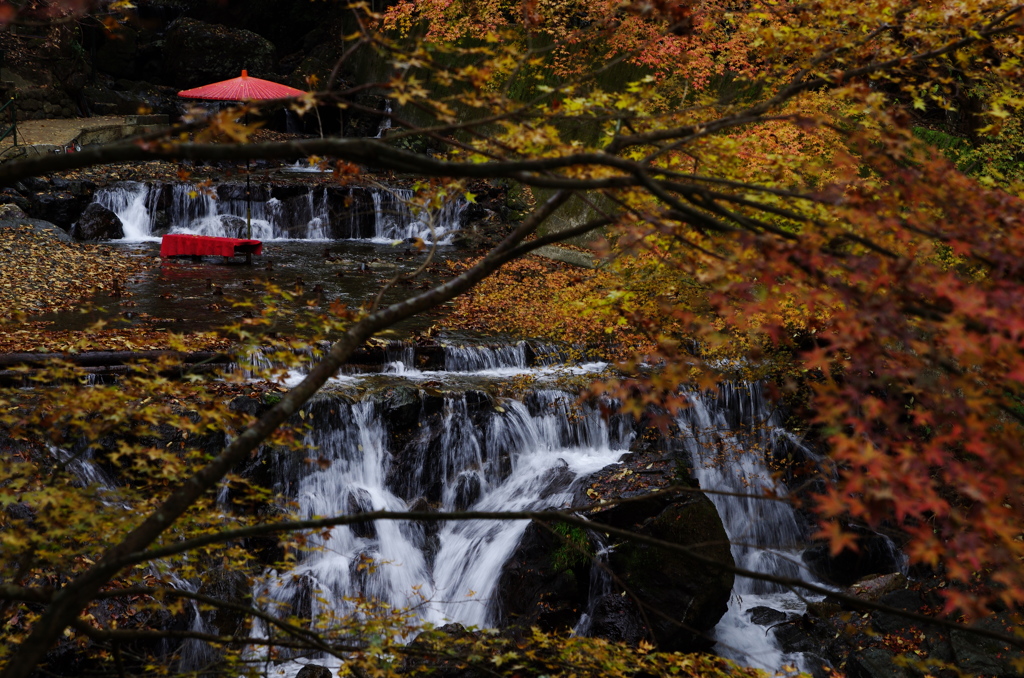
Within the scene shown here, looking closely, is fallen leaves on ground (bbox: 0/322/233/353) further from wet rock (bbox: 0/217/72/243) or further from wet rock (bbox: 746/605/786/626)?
wet rock (bbox: 746/605/786/626)

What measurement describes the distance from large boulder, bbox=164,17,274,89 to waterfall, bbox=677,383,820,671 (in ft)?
77.3

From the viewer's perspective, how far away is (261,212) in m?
18.4

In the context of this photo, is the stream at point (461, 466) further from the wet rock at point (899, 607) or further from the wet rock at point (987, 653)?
the wet rock at point (987, 653)

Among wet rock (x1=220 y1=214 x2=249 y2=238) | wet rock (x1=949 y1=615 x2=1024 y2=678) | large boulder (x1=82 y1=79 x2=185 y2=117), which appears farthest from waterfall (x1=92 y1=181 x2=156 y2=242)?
wet rock (x1=949 y1=615 x2=1024 y2=678)

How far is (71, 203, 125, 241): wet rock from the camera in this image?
53.6 ft

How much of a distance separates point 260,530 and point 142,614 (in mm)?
4336

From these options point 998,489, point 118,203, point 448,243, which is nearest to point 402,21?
point 448,243

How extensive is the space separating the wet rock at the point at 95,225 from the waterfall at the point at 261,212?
0.46 m

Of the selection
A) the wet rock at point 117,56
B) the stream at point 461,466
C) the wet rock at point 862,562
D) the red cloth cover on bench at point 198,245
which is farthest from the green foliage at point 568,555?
the wet rock at point 117,56

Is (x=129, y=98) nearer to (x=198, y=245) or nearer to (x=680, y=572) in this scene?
(x=198, y=245)

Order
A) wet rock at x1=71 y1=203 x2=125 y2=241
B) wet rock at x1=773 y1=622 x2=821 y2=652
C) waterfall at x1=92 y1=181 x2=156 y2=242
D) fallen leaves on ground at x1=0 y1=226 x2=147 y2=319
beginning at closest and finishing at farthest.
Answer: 1. wet rock at x1=773 y1=622 x2=821 y2=652
2. fallen leaves on ground at x1=0 y1=226 x2=147 y2=319
3. wet rock at x1=71 y1=203 x2=125 y2=241
4. waterfall at x1=92 y1=181 x2=156 y2=242

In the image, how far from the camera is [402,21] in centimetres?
2095

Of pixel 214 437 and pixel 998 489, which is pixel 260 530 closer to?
pixel 998 489

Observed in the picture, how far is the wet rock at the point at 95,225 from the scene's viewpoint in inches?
643
